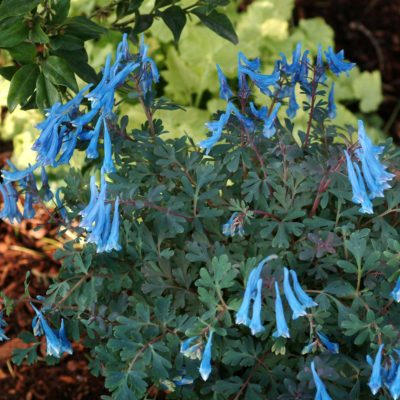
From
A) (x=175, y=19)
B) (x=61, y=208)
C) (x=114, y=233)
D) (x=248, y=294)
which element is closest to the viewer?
(x=248, y=294)

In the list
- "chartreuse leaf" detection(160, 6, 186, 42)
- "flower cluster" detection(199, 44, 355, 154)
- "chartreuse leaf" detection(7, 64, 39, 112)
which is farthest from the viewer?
"chartreuse leaf" detection(160, 6, 186, 42)

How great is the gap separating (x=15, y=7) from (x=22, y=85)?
0.72 feet

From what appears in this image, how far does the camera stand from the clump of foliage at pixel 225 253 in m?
1.66

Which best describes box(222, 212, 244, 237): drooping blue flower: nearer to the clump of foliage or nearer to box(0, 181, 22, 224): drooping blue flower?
the clump of foliage

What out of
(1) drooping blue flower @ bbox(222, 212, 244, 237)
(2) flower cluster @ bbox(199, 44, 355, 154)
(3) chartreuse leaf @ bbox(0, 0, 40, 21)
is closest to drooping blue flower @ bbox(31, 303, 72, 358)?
(1) drooping blue flower @ bbox(222, 212, 244, 237)

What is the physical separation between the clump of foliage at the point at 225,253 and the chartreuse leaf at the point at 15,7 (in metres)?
0.27

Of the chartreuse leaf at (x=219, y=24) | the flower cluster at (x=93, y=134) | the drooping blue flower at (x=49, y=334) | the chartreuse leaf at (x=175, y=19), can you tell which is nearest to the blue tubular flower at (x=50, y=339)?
the drooping blue flower at (x=49, y=334)

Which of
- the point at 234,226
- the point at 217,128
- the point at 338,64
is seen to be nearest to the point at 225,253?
the point at 234,226

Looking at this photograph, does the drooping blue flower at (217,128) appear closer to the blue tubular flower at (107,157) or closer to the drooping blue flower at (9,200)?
the blue tubular flower at (107,157)

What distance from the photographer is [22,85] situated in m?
2.03

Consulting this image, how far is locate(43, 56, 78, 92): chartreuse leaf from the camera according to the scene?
6.64ft

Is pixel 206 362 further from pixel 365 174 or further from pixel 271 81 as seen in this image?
pixel 271 81

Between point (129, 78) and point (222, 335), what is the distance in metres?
0.67

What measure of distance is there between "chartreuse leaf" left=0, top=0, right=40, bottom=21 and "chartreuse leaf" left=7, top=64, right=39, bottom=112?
0.60 ft
